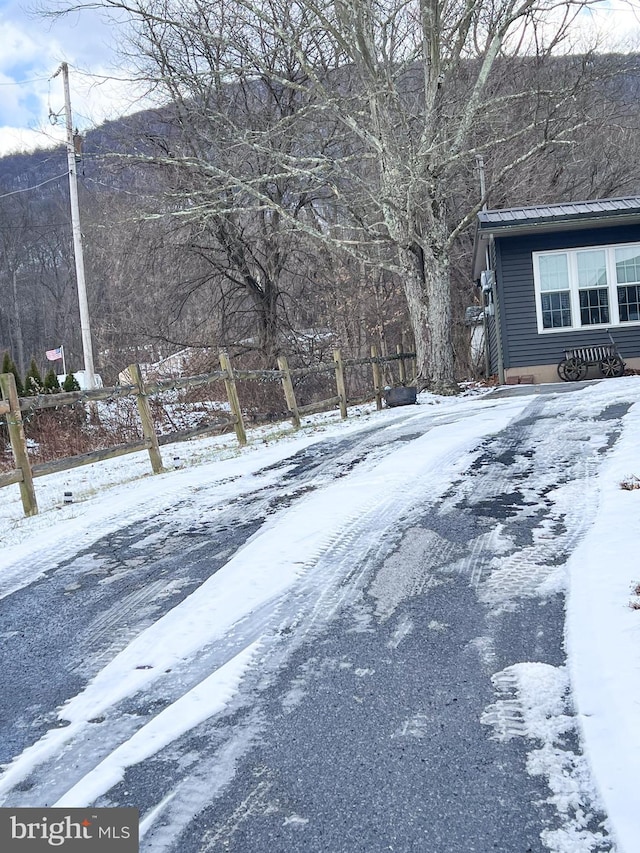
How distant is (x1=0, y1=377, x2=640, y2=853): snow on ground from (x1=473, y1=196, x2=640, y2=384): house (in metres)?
7.61

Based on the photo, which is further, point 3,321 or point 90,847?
point 3,321

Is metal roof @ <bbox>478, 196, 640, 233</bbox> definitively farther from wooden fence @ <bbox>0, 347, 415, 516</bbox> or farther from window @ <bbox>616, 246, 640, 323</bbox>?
wooden fence @ <bbox>0, 347, 415, 516</bbox>

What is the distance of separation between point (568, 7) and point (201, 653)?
1662 cm

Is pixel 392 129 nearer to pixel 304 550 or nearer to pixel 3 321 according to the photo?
pixel 304 550

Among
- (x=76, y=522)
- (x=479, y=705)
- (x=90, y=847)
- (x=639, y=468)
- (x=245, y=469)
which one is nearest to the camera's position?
(x=90, y=847)

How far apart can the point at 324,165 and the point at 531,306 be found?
5.44m

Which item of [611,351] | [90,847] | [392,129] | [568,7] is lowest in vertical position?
[90,847]

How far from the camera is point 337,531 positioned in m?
4.97

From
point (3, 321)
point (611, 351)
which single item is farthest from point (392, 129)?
point (3, 321)

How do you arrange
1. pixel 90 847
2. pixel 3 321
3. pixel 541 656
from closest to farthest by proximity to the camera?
pixel 90 847
pixel 541 656
pixel 3 321

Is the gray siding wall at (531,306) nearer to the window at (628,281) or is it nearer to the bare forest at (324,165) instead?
the window at (628,281)

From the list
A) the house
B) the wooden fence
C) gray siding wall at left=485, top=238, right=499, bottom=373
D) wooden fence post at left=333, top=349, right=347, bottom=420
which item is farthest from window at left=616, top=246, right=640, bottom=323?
the wooden fence

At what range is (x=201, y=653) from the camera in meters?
3.34

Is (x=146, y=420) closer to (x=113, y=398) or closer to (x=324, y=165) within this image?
(x=113, y=398)
